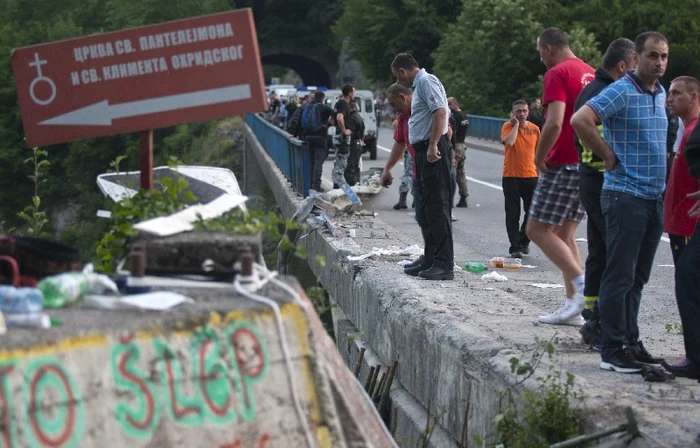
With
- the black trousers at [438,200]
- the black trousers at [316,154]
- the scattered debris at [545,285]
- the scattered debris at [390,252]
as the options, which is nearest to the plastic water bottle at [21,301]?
the black trousers at [438,200]

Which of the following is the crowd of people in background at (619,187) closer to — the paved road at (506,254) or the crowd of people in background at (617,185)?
the crowd of people in background at (617,185)

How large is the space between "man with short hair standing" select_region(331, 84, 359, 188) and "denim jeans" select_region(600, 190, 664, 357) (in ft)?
40.5

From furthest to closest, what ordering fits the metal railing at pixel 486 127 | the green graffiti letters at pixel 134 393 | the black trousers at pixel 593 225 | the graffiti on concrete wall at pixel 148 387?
the metal railing at pixel 486 127, the black trousers at pixel 593 225, the green graffiti letters at pixel 134 393, the graffiti on concrete wall at pixel 148 387

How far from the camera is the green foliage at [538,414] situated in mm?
4672

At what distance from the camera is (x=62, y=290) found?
368 centimetres

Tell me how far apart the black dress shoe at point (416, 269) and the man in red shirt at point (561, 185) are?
1.86 m

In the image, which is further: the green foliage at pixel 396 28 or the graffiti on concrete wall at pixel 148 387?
the green foliage at pixel 396 28

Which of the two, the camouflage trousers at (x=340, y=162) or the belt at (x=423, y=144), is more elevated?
the belt at (x=423, y=144)

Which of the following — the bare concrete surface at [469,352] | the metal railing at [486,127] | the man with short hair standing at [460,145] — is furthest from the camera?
the metal railing at [486,127]

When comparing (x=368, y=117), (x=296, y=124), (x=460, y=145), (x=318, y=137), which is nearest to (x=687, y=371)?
(x=460, y=145)

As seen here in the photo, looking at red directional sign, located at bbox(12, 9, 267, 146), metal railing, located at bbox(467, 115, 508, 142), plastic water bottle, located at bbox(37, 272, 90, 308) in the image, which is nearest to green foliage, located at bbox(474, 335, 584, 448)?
red directional sign, located at bbox(12, 9, 267, 146)

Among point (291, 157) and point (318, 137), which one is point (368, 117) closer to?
point (318, 137)

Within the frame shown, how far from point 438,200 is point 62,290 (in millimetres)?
5508

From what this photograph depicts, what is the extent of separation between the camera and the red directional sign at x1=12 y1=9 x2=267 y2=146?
14.0 ft
